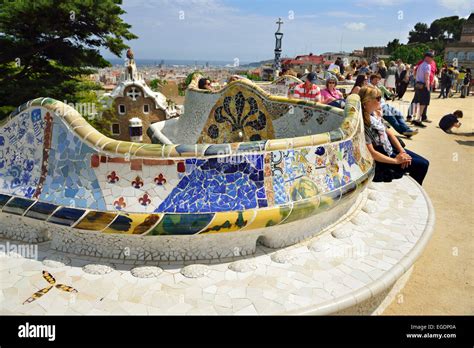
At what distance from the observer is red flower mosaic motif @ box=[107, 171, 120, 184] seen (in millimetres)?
3485

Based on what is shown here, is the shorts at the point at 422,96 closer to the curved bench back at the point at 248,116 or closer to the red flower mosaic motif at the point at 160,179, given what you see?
the curved bench back at the point at 248,116

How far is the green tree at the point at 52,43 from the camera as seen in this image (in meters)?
10.3

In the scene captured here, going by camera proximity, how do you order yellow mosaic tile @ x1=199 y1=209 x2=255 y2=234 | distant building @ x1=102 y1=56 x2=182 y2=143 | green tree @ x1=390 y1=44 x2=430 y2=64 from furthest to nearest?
green tree @ x1=390 y1=44 x2=430 y2=64 < distant building @ x1=102 y1=56 x2=182 y2=143 < yellow mosaic tile @ x1=199 y1=209 x2=255 y2=234

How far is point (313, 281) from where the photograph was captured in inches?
132

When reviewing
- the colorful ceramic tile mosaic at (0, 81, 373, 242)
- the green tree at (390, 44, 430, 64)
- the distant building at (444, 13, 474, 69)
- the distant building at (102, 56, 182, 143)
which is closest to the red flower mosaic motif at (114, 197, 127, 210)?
the colorful ceramic tile mosaic at (0, 81, 373, 242)

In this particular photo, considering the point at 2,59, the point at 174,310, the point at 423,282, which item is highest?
the point at 2,59

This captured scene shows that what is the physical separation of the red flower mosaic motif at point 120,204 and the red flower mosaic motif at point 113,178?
176mm

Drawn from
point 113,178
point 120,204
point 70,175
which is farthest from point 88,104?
point 120,204

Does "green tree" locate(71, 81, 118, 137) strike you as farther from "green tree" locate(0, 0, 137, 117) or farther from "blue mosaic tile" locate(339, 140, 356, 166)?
"blue mosaic tile" locate(339, 140, 356, 166)

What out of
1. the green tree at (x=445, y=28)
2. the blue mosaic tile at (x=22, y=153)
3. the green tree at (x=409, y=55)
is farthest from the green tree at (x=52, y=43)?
the green tree at (x=445, y=28)

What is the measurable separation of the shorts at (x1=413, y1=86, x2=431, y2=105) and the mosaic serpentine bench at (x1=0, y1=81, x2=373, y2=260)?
9.18 metres
